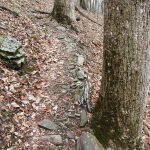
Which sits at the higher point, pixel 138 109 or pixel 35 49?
pixel 35 49

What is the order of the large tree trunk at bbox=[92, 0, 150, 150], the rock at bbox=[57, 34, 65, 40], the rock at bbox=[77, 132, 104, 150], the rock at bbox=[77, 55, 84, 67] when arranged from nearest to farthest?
the large tree trunk at bbox=[92, 0, 150, 150] → the rock at bbox=[77, 132, 104, 150] → the rock at bbox=[77, 55, 84, 67] → the rock at bbox=[57, 34, 65, 40]

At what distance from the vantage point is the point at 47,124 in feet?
18.5

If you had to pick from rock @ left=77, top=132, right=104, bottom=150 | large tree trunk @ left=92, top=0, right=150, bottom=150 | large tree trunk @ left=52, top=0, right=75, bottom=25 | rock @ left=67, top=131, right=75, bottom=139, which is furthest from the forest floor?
large tree trunk @ left=92, top=0, right=150, bottom=150

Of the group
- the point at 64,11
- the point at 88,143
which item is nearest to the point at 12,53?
the point at 88,143

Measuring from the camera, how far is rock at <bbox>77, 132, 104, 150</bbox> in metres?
4.83

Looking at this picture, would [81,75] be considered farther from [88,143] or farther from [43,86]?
[88,143]

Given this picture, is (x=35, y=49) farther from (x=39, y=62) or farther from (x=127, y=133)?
(x=127, y=133)

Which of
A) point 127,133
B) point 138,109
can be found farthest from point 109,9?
point 127,133

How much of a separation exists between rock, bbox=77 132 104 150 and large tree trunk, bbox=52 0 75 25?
6.60 m

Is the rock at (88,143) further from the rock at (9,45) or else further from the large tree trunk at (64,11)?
the large tree trunk at (64,11)

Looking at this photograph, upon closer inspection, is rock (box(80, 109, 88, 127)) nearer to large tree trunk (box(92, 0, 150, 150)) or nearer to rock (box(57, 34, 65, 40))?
large tree trunk (box(92, 0, 150, 150))

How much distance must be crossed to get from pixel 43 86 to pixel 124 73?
8.79 feet

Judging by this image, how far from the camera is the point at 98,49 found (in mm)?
10516

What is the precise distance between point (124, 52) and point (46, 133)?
2.15 m
